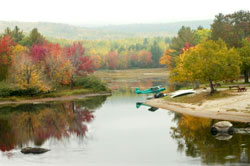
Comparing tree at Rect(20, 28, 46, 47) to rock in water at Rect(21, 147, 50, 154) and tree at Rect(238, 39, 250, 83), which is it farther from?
rock in water at Rect(21, 147, 50, 154)

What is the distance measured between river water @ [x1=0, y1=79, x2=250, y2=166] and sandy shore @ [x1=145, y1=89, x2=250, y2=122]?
2.28 meters

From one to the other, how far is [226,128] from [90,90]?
5616 cm

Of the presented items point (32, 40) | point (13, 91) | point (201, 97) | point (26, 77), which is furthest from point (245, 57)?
point (32, 40)

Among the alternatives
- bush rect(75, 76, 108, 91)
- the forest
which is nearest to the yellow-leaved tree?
the forest

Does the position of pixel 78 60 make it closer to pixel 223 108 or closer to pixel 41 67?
pixel 41 67

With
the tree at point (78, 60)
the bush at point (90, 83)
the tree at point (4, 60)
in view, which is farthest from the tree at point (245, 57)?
the tree at point (4, 60)

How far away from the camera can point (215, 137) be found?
130 feet

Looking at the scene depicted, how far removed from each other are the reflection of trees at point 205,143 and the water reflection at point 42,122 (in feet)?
38.7

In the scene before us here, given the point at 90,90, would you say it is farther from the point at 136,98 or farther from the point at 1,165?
the point at 1,165

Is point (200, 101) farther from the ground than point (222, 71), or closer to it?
closer to it

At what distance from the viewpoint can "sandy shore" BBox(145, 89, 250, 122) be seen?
50.0 metres

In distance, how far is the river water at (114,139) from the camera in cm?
3288

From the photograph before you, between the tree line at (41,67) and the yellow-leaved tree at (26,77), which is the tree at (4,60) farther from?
the yellow-leaved tree at (26,77)

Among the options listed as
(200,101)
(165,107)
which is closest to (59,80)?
(165,107)
